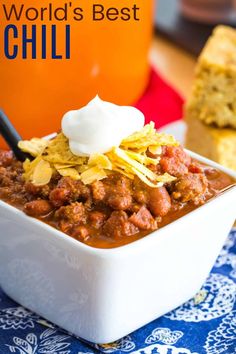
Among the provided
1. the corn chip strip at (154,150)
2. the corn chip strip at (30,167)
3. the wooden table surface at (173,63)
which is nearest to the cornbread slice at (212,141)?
the wooden table surface at (173,63)

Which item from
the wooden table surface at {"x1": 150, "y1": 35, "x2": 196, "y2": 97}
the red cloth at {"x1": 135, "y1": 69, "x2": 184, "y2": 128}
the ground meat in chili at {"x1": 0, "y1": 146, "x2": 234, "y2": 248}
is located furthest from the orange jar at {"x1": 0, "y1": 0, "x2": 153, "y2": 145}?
the ground meat in chili at {"x1": 0, "y1": 146, "x2": 234, "y2": 248}

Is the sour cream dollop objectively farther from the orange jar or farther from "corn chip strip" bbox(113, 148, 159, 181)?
the orange jar

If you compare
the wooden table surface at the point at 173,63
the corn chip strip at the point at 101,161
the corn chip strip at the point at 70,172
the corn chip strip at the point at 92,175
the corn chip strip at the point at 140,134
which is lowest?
the wooden table surface at the point at 173,63

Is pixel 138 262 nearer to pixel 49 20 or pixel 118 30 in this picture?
pixel 49 20

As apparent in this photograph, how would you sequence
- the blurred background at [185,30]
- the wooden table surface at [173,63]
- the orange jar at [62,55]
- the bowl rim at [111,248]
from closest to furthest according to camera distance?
the bowl rim at [111,248]
the orange jar at [62,55]
the wooden table surface at [173,63]
the blurred background at [185,30]

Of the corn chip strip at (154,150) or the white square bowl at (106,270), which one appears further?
the corn chip strip at (154,150)

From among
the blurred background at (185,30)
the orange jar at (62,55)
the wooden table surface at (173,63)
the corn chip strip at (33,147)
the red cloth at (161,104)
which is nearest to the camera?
the corn chip strip at (33,147)

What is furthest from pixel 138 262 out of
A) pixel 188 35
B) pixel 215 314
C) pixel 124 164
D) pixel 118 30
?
pixel 188 35

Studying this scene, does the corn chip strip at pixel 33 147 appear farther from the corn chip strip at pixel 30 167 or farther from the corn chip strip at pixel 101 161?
the corn chip strip at pixel 101 161

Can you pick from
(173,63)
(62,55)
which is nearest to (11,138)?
(62,55)
